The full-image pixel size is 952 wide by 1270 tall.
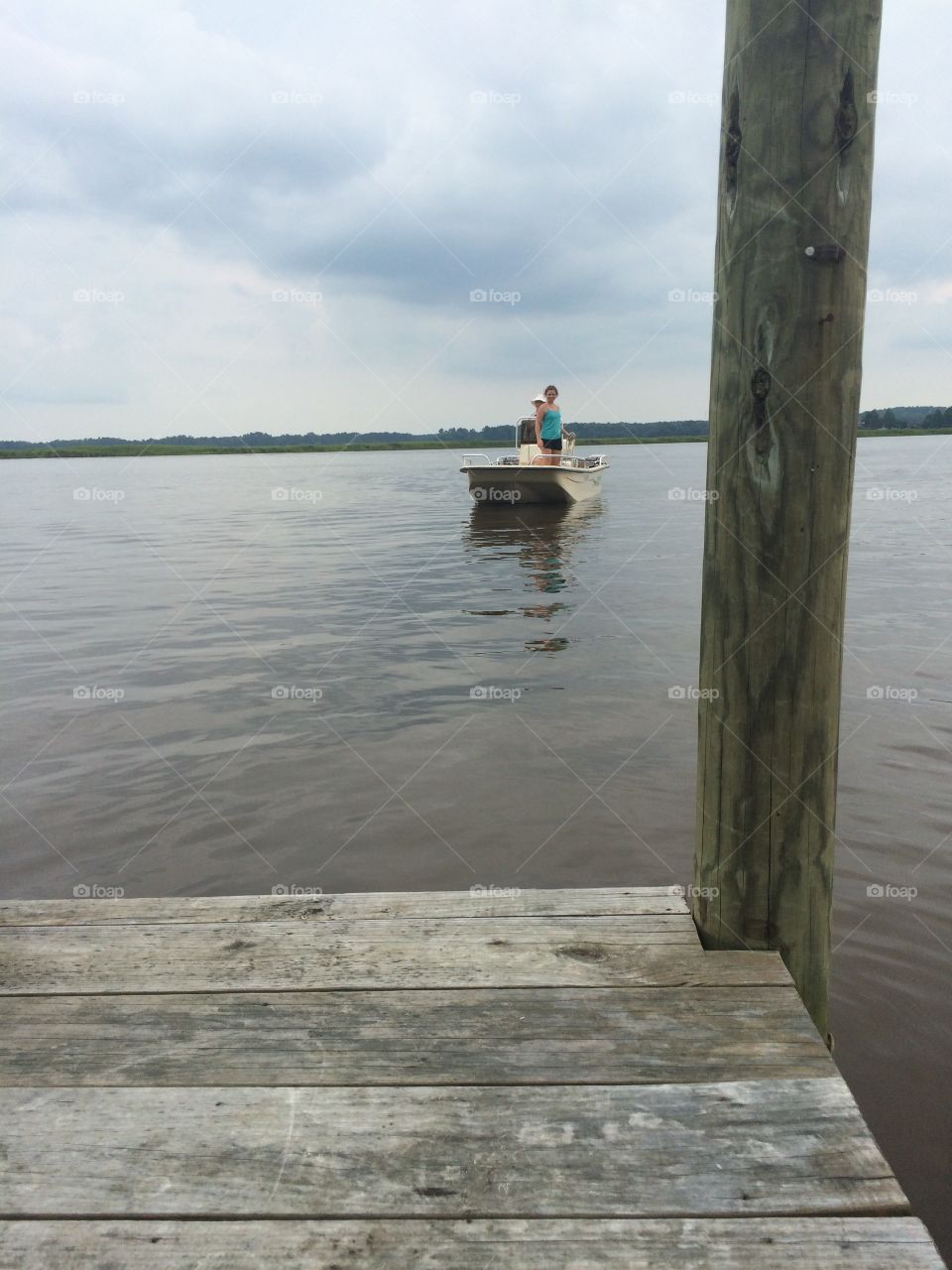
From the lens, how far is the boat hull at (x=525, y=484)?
21.5 metres

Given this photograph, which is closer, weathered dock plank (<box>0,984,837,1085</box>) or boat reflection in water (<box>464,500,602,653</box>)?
weathered dock plank (<box>0,984,837,1085</box>)

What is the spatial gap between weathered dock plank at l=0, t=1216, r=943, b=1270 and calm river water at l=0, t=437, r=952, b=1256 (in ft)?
3.62

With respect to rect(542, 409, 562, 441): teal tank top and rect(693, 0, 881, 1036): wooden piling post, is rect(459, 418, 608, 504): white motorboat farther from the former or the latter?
rect(693, 0, 881, 1036): wooden piling post

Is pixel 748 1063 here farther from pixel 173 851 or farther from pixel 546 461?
pixel 546 461

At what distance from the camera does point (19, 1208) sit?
158 centimetres

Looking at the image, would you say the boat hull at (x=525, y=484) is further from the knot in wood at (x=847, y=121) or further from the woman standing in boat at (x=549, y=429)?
the knot in wood at (x=847, y=121)

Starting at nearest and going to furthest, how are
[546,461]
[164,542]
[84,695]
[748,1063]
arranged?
[748,1063] < [84,695] < [164,542] < [546,461]

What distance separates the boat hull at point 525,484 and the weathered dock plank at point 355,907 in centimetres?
1877

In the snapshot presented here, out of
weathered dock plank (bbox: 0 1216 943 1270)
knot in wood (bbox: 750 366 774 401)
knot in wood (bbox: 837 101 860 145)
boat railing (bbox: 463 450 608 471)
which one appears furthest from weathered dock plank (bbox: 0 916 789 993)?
boat railing (bbox: 463 450 608 471)

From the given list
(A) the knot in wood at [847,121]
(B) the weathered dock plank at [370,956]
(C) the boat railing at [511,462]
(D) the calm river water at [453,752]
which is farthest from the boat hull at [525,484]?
(A) the knot in wood at [847,121]

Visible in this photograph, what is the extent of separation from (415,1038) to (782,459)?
1.61 m

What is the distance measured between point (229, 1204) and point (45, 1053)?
71 centimetres

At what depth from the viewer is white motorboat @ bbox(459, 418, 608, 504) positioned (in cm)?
2147

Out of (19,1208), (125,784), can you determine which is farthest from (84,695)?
(19,1208)
